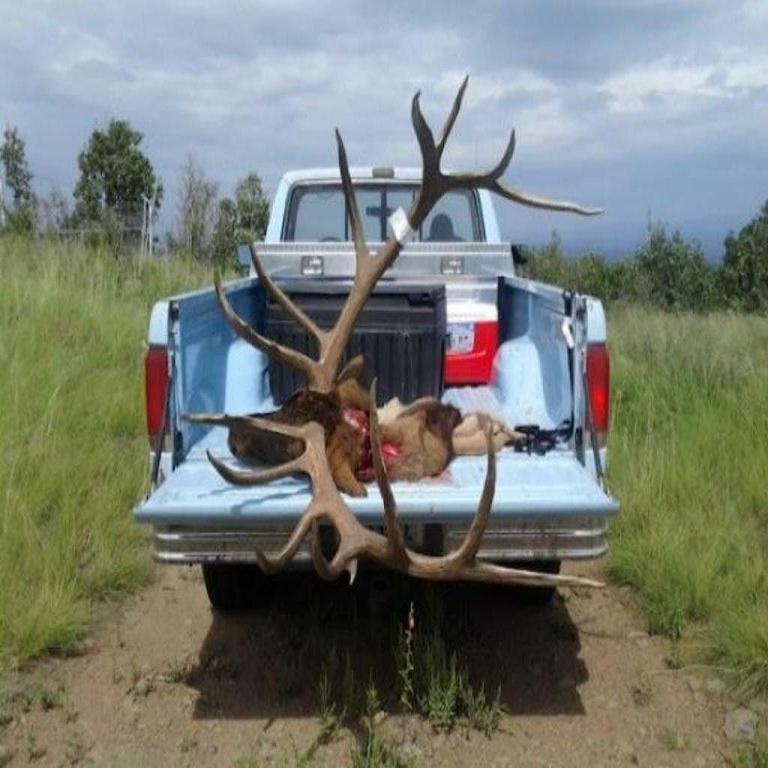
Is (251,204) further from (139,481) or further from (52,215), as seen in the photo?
(139,481)

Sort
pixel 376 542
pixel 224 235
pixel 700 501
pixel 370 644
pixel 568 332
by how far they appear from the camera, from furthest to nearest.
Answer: pixel 224 235 → pixel 700 501 → pixel 370 644 → pixel 568 332 → pixel 376 542

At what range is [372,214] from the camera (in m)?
6.96

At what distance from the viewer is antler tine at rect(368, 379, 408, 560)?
9.73 feet

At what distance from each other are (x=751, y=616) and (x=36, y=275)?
7.36 meters

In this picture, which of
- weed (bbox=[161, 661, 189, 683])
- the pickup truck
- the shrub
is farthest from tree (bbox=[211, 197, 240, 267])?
the shrub

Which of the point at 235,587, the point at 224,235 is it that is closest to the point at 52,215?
the point at 224,235

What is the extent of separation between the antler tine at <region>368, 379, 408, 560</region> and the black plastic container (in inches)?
61.6

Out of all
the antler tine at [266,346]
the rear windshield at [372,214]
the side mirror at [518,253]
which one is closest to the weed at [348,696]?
the antler tine at [266,346]

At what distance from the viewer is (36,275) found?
964cm

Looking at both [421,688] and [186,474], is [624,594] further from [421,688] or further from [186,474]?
[186,474]

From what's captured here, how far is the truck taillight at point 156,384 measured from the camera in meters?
3.65

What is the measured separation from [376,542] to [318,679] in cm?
101

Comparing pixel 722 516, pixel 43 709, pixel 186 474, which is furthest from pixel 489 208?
pixel 43 709

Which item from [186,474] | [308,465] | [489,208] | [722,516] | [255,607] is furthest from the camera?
[489,208]
